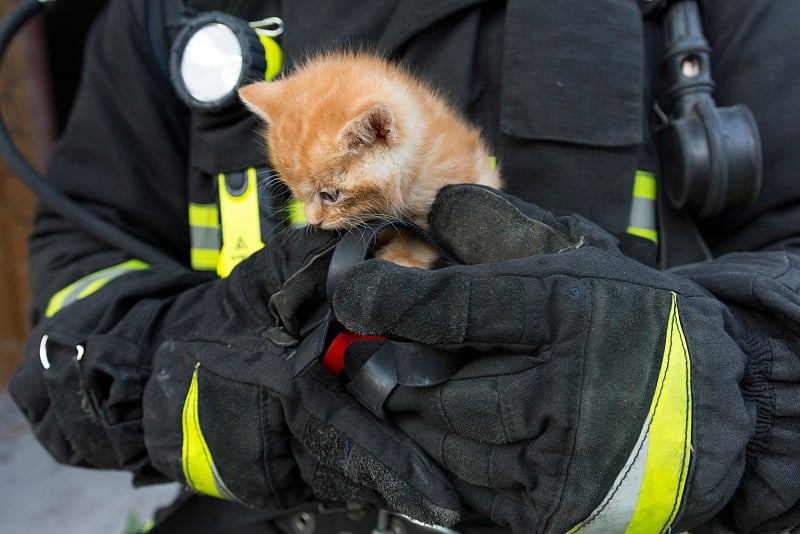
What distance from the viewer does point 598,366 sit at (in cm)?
78

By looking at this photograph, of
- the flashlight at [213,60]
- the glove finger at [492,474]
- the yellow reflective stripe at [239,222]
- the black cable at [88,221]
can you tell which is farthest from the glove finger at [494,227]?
the black cable at [88,221]

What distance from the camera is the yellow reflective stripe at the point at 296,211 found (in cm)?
126

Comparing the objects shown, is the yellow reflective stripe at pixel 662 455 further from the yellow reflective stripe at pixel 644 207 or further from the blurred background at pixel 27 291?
the blurred background at pixel 27 291

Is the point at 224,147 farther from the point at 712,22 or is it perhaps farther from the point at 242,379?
the point at 712,22

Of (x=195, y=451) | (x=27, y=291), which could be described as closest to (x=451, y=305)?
(x=195, y=451)

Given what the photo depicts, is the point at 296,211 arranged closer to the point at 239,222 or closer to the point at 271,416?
the point at 239,222

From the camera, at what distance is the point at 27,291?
140 inches

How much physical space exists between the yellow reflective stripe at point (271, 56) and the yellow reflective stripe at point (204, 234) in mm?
306

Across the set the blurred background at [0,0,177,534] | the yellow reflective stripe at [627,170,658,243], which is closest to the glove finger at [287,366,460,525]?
the yellow reflective stripe at [627,170,658,243]

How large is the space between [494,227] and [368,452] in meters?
0.39

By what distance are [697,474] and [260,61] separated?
3.46 feet

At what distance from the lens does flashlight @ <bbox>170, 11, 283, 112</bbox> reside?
1.19 metres

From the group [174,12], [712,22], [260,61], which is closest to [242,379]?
[260,61]

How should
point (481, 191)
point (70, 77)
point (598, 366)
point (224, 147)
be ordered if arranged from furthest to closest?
1. point (70, 77)
2. point (224, 147)
3. point (481, 191)
4. point (598, 366)
